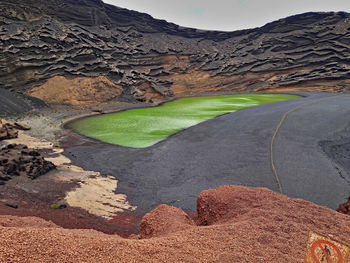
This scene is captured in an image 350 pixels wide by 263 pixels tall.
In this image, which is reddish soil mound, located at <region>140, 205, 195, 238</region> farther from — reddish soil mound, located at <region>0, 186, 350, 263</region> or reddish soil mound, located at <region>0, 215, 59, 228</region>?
reddish soil mound, located at <region>0, 215, 59, 228</region>

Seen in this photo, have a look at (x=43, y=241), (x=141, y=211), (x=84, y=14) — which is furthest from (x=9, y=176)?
(x=84, y=14)

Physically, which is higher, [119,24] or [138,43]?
[119,24]

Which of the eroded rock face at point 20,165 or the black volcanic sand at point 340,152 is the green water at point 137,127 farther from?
the black volcanic sand at point 340,152

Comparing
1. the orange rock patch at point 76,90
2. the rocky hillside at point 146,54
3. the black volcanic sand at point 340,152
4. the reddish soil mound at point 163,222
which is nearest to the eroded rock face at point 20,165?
the reddish soil mound at point 163,222

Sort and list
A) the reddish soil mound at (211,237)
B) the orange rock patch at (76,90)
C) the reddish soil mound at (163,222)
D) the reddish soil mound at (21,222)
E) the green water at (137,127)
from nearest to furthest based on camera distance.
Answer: the reddish soil mound at (211,237) < the reddish soil mound at (21,222) < the reddish soil mound at (163,222) < the green water at (137,127) < the orange rock patch at (76,90)

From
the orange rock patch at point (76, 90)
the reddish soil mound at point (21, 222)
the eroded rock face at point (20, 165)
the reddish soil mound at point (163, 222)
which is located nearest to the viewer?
the reddish soil mound at point (21, 222)

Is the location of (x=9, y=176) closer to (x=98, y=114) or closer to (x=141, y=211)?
(x=141, y=211)

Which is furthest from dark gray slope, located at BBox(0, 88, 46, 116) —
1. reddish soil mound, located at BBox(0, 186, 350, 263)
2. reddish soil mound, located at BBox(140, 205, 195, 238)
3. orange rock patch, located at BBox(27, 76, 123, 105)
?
reddish soil mound, located at BBox(0, 186, 350, 263)
